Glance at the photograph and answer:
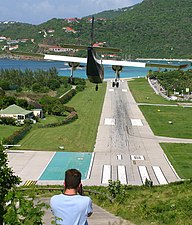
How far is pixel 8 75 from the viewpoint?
88.0 m

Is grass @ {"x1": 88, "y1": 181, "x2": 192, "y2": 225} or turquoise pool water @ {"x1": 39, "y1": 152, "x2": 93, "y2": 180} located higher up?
grass @ {"x1": 88, "y1": 181, "x2": 192, "y2": 225}

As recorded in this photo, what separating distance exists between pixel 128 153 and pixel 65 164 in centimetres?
625

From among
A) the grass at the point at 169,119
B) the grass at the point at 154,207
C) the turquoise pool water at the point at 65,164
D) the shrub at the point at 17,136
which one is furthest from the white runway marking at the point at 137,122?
the grass at the point at 154,207

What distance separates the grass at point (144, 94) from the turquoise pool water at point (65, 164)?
122 ft

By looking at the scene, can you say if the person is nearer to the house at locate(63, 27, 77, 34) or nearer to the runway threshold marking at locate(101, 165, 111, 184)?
the runway threshold marking at locate(101, 165, 111, 184)

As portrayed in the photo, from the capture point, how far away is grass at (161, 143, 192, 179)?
104 feet

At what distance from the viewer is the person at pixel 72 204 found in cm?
532

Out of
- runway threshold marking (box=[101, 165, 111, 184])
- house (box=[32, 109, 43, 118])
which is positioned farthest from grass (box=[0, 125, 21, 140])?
runway threshold marking (box=[101, 165, 111, 184])

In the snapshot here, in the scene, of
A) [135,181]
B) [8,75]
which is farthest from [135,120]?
[8,75]

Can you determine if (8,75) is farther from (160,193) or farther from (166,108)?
(160,193)

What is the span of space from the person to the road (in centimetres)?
2339

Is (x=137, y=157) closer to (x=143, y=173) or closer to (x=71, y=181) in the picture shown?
(x=143, y=173)

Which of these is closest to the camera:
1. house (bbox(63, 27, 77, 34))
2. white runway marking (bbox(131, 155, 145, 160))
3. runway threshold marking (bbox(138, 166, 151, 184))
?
runway threshold marking (bbox(138, 166, 151, 184))

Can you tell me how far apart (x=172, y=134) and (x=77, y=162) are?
49.3 feet
